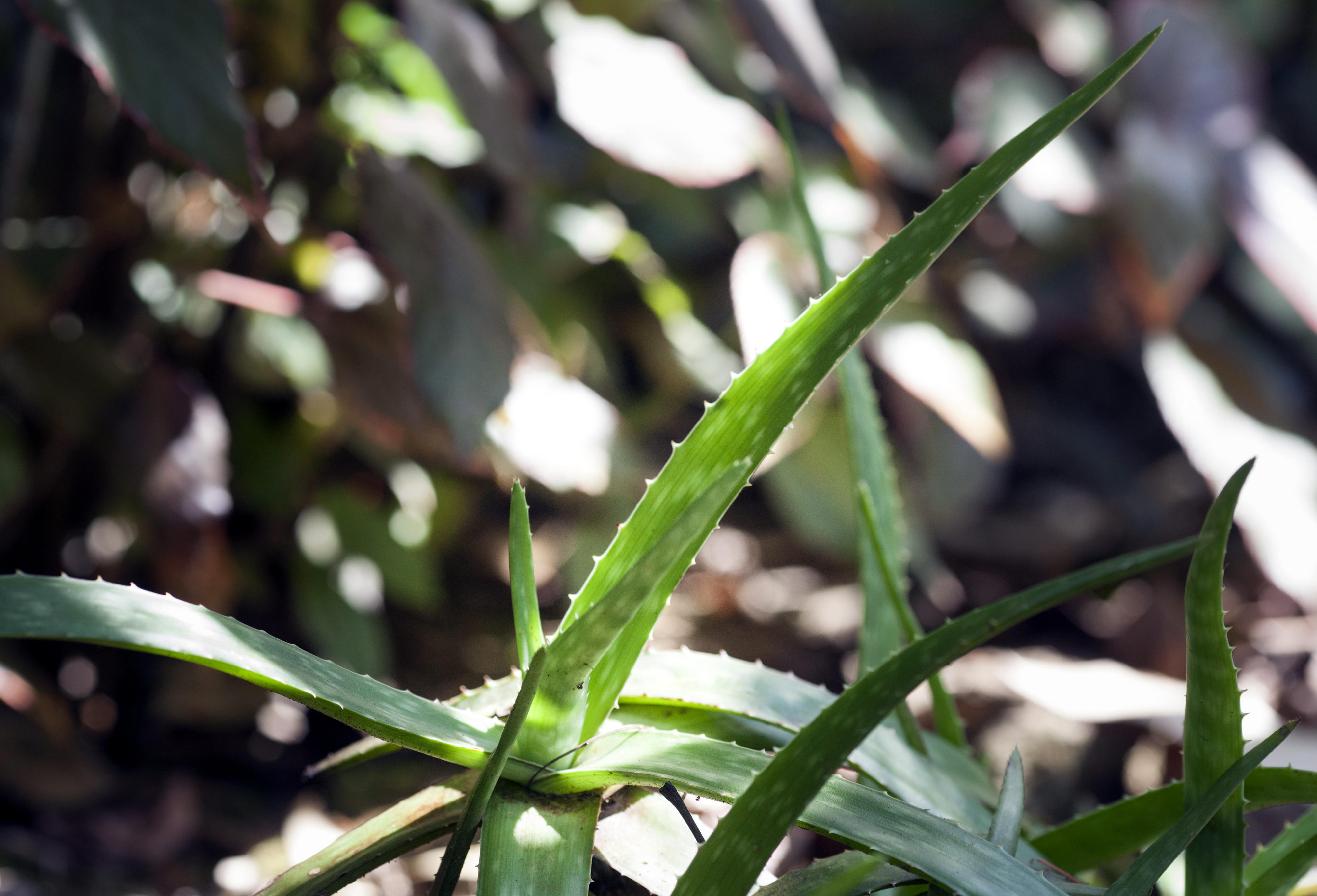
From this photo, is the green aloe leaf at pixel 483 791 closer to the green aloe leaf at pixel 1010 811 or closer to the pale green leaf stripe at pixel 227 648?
the pale green leaf stripe at pixel 227 648

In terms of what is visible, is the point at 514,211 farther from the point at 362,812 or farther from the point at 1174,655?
the point at 1174,655

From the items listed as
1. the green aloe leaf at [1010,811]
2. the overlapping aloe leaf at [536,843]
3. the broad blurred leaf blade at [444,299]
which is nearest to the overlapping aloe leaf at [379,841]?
the overlapping aloe leaf at [536,843]

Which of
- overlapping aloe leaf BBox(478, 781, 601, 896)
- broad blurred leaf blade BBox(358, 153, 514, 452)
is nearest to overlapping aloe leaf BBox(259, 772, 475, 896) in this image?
overlapping aloe leaf BBox(478, 781, 601, 896)

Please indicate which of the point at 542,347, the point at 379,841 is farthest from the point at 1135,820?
the point at 542,347

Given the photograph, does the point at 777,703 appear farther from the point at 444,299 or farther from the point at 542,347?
the point at 542,347

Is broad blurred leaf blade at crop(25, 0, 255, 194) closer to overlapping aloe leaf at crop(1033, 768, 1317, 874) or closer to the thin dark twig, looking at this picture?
the thin dark twig
